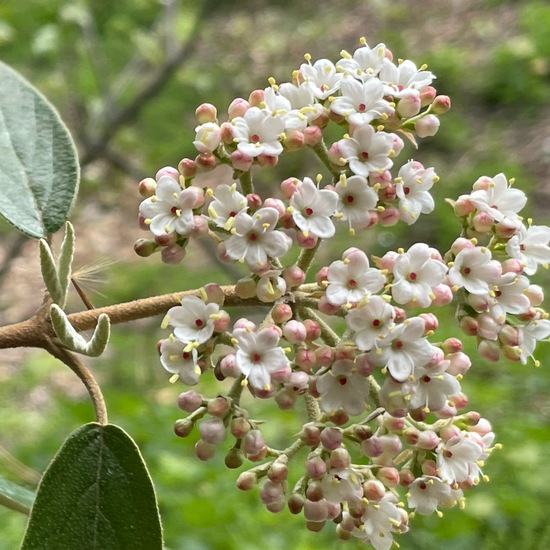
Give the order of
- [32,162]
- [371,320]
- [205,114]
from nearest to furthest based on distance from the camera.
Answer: [371,320] → [205,114] → [32,162]

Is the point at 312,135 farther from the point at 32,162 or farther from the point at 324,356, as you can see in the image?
the point at 32,162

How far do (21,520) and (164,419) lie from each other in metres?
0.58

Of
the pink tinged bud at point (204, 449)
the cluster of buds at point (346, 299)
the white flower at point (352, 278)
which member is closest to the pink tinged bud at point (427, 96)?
the cluster of buds at point (346, 299)

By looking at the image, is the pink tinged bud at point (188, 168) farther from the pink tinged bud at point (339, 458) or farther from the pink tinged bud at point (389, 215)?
the pink tinged bud at point (339, 458)

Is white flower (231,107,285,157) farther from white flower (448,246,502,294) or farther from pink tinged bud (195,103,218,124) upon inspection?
white flower (448,246,502,294)

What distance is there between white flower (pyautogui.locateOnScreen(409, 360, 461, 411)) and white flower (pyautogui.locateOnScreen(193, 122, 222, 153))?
11.8 inches

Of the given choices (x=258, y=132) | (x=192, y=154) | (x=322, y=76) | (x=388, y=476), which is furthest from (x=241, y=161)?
(x=192, y=154)

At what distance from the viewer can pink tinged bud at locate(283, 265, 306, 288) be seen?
729 mm

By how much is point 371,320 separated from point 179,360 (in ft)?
0.60

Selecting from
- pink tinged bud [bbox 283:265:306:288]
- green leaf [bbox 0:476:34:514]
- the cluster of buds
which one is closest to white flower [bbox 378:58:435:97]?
the cluster of buds

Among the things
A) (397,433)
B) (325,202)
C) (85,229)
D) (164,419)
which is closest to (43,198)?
(325,202)

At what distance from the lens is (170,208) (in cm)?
75

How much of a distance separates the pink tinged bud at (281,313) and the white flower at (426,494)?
22 centimetres

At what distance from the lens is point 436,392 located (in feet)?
2.38
